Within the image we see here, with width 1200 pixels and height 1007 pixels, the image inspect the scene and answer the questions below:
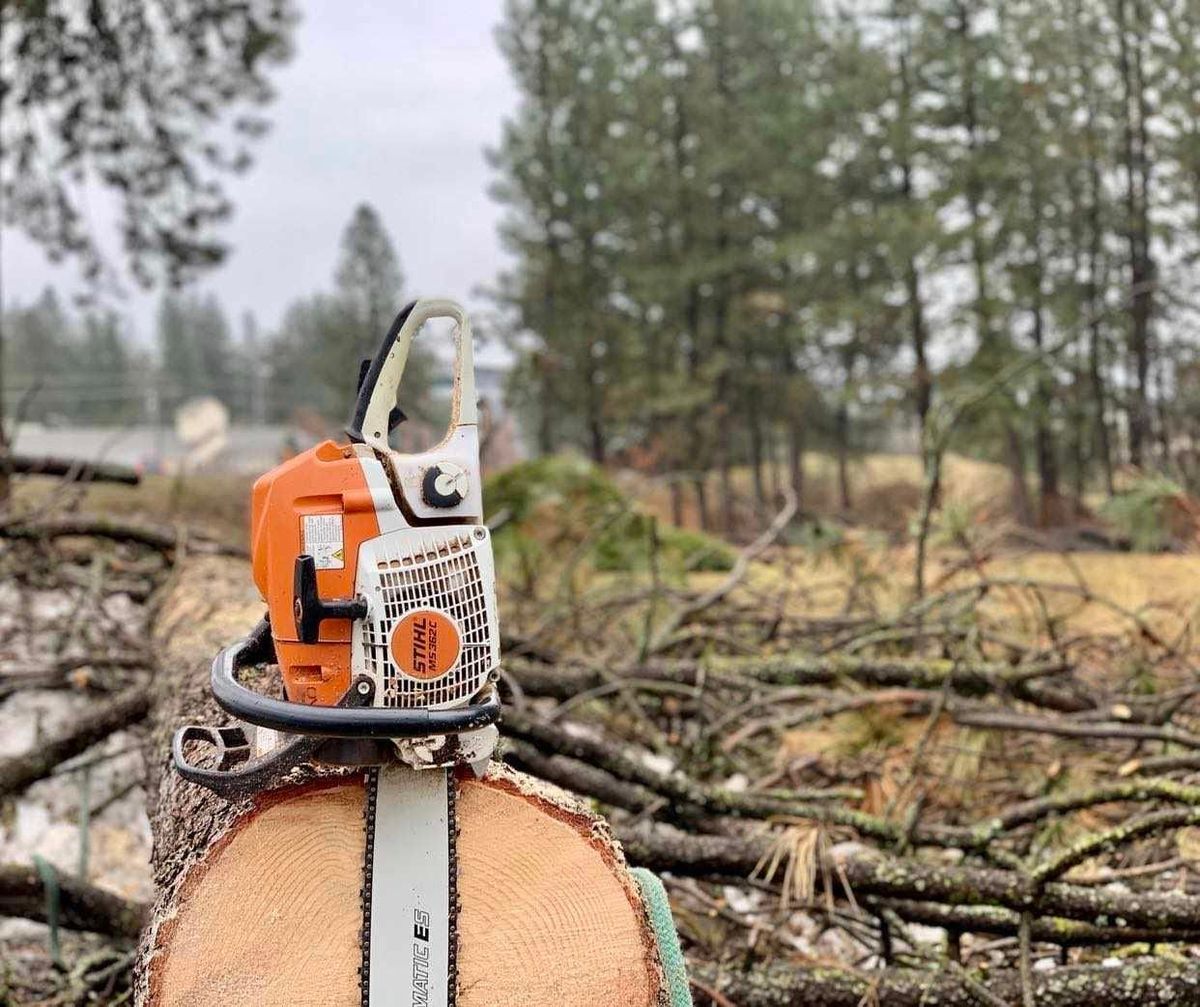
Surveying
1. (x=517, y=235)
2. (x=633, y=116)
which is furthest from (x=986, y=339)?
(x=517, y=235)

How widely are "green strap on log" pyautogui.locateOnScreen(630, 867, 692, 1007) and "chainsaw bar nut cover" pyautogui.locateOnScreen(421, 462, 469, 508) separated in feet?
1.92

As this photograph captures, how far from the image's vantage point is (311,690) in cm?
139

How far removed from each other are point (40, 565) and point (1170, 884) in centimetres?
423

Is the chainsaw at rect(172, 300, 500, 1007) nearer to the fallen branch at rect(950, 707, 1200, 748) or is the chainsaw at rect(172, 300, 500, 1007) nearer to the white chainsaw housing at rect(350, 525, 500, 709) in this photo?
the white chainsaw housing at rect(350, 525, 500, 709)

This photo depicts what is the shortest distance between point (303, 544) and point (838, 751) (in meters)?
2.47

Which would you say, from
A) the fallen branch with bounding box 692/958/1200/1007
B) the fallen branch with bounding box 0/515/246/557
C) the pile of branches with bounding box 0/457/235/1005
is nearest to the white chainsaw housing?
the fallen branch with bounding box 692/958/1200/1007

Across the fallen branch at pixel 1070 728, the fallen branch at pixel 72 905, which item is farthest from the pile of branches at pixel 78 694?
the fallen branch at pixel 1070 728

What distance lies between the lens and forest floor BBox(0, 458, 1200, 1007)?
6.90 feet

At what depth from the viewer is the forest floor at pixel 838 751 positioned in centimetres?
210

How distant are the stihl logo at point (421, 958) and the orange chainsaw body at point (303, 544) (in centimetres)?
30

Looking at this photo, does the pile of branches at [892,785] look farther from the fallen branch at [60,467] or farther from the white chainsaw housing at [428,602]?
the fallen branch at [60,467]

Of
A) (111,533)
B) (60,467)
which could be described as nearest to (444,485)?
(111,533)

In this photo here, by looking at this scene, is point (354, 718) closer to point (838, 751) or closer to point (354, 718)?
point (354, 718)

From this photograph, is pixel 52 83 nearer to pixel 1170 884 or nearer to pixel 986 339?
pixel 1170 884
